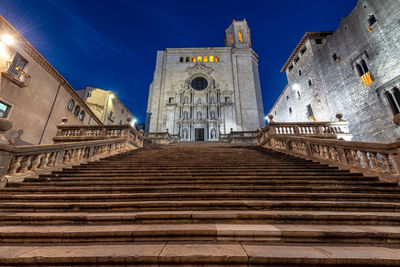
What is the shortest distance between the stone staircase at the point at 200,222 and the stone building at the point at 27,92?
930 cm

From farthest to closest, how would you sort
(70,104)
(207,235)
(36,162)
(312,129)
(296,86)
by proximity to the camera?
(296,86) < (70,104) < (312,129) < (36,162) < (207,235)

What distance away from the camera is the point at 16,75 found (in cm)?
1071

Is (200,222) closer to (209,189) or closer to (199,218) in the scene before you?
(199,218)

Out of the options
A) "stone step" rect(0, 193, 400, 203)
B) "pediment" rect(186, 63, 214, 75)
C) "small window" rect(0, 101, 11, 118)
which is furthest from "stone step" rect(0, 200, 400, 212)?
"pediment" rect(186, 63, 214, 75)

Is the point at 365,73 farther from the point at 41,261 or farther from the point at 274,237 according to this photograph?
the point at 41,261

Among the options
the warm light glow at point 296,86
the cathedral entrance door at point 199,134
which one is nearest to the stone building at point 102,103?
the cathedral entrance door at point 199,134

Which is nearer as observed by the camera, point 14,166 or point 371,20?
point 14,166

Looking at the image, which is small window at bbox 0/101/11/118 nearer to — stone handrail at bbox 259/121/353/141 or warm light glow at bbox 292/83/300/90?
stone handrail at bbox 259/121/353/141

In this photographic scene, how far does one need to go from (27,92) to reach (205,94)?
21219mm

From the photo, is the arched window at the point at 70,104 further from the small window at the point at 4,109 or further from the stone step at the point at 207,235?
the stone step at the point at 207,235

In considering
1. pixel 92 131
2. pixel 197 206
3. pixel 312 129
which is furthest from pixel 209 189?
pixel 312 129

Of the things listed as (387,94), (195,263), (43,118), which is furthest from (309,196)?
(43,118)

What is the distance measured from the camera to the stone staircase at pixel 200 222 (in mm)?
1871

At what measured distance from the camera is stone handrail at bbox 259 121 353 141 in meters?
10.6
